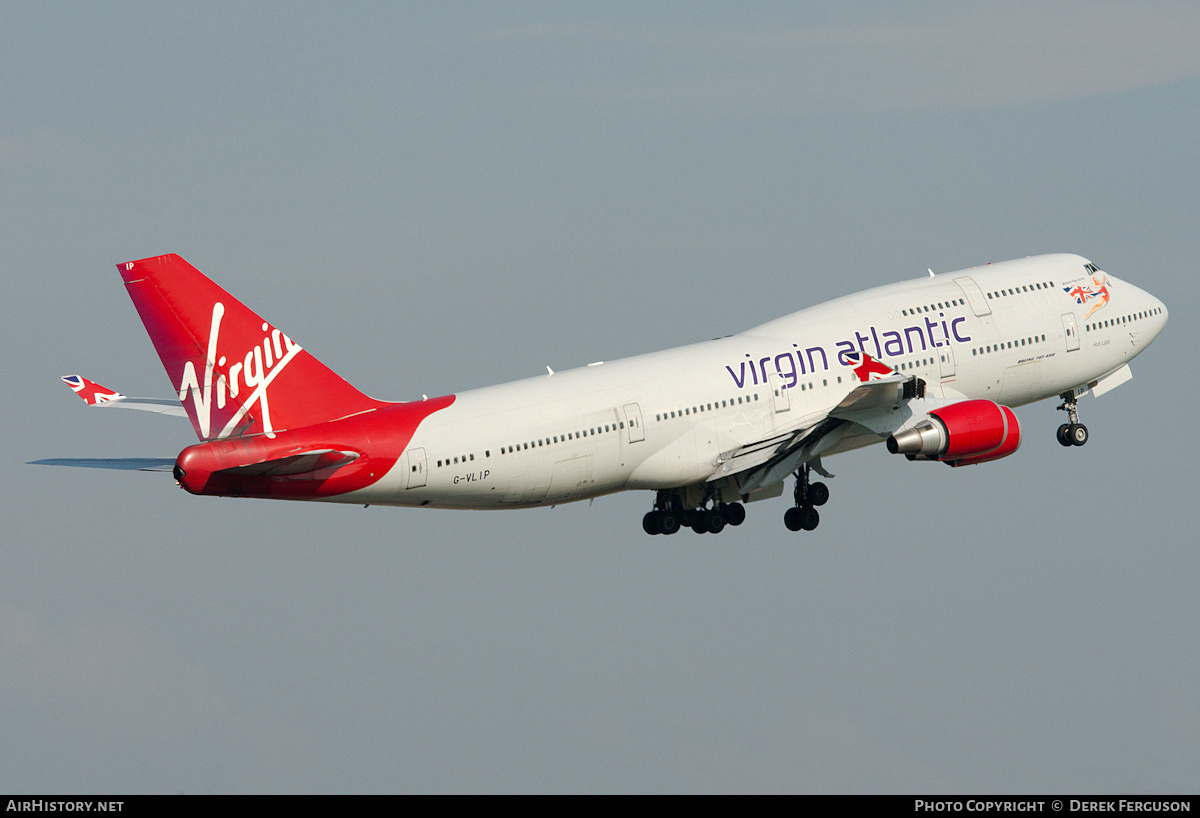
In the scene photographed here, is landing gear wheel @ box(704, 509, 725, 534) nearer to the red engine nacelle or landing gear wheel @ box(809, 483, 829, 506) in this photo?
landing gear wheel @ box(809, 483, 829, 506)

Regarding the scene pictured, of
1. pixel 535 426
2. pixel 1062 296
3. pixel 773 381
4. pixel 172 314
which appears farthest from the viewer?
pixel 1062 296

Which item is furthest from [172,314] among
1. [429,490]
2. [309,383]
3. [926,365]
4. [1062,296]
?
[1062,296]

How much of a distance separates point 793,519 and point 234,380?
19.6m

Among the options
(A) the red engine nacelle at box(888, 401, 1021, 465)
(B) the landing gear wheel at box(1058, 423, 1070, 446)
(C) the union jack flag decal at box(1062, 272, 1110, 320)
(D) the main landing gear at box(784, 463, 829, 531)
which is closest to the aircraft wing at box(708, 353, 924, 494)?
(A) the red engine nacelle at box(888, 401, 1021, 465)

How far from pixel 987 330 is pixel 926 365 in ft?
9.24

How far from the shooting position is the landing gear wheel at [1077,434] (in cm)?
6506

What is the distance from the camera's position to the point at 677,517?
61094 mm

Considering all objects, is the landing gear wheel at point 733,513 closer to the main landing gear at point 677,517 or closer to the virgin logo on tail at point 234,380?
the main landing gear at point 677,517

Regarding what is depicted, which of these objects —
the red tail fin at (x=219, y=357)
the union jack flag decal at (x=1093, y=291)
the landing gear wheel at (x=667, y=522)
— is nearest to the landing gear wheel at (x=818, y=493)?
the landing gear wheel at (x=667, y=522)

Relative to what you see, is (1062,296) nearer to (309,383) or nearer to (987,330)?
(987,330)

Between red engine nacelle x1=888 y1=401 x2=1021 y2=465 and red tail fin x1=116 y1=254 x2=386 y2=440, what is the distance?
57.1 feet

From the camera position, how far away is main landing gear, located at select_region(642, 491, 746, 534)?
60938 millimetres

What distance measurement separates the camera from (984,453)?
5719 centimetres

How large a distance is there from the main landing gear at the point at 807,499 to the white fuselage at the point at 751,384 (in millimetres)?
2344
